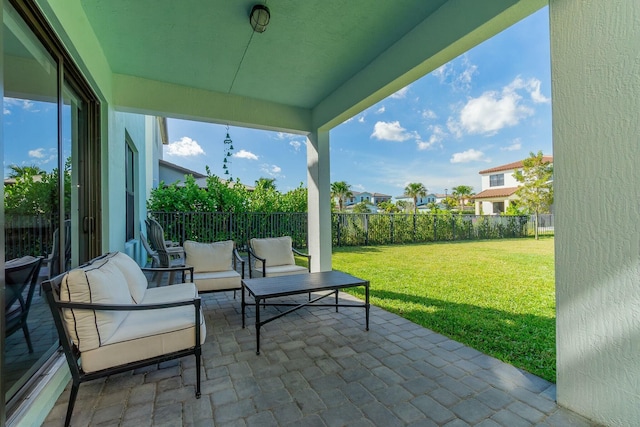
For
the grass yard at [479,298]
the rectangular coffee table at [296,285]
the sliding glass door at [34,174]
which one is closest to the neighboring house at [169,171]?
the grass yard at [479,298]

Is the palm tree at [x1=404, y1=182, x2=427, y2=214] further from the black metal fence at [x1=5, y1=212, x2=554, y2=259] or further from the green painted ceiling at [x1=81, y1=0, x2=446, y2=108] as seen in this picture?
the green painted ceiling at [x1=81, y1=0, x2=446, y2=108]

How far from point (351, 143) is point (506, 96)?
10514mm

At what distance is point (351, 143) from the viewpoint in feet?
74.0

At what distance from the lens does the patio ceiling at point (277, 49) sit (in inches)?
104

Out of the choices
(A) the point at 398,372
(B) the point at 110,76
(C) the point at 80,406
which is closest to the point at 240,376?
(C) the point at 80,406

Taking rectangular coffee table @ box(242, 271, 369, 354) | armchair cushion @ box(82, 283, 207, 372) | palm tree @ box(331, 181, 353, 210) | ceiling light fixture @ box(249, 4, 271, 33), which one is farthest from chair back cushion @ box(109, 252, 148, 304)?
palm tree @ box(331, 181, 353, 210)

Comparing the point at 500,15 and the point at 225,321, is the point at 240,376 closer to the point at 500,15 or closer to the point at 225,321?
the point at 225,321

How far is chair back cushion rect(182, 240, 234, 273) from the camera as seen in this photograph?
13.5 ft

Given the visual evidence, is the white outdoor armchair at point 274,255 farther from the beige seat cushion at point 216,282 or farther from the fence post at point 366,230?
the fence post at point 366,230

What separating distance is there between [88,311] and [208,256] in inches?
95.4

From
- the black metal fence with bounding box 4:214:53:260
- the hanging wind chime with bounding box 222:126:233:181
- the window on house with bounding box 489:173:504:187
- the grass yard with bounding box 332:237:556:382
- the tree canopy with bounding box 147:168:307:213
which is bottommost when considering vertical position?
the grass yard with bounding box 332:237:556:382

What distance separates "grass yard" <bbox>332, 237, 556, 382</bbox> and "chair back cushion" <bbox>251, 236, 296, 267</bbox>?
1.35 meters

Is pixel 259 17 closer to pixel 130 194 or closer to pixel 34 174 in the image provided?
pixel 34 174

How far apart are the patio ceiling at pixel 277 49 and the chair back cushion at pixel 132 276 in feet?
6.94
